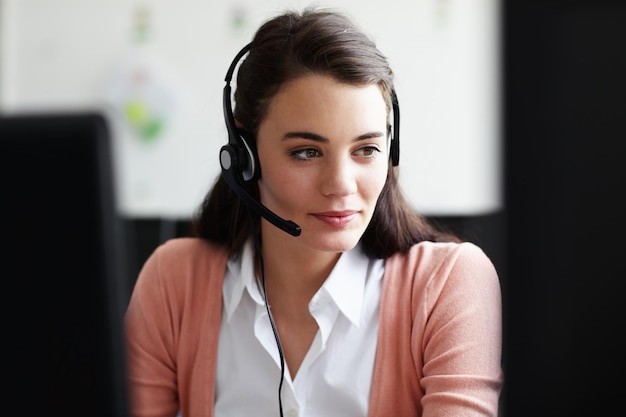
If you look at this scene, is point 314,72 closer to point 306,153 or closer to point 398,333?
point 306,153

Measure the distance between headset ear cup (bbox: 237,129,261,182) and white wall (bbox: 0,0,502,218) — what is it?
81.8 inches

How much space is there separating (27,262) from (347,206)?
Result: 0.54 metres

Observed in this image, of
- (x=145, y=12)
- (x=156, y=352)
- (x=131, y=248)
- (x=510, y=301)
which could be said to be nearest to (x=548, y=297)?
(x=510, y=301)

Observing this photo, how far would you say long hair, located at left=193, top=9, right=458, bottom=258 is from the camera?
1.04 metres

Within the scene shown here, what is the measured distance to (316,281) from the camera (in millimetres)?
1172

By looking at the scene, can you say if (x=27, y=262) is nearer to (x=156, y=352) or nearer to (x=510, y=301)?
(x=510, y=301)

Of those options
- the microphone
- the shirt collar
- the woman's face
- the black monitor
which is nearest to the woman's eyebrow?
the woman's face

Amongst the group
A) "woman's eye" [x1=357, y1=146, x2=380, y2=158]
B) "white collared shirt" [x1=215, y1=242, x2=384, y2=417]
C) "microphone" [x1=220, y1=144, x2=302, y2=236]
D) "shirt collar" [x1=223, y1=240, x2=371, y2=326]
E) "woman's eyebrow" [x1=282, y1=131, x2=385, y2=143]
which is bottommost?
"white collared shirt" [x1=215, y1=242, x2=384, y2=417]

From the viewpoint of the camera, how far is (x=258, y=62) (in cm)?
110

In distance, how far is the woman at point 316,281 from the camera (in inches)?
40.0

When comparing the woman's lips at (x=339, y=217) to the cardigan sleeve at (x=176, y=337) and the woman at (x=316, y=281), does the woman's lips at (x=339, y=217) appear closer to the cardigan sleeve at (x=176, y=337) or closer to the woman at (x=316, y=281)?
the woman at (x=316, y=281)

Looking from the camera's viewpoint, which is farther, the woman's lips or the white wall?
the white wall

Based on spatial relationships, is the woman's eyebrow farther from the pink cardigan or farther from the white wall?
the white wall

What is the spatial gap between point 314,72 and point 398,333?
14.6 inches
